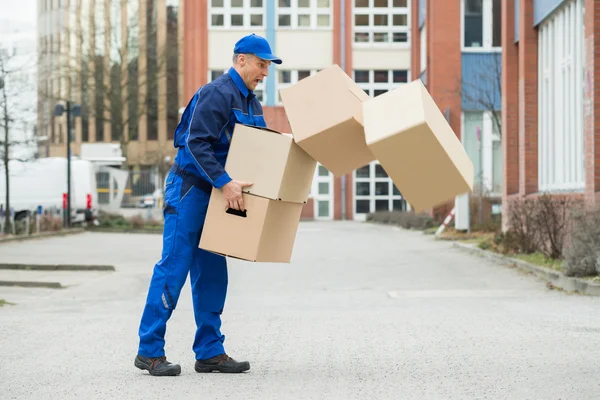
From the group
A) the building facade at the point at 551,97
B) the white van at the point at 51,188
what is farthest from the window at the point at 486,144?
the building facade at the point at 551,97

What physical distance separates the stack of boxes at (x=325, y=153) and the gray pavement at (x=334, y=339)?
0.89 meters

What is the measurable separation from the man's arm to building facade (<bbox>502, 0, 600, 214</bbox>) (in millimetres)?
11017

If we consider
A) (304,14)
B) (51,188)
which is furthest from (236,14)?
(51,188)

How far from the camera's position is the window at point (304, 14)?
182ft

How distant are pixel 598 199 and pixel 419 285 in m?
3.34

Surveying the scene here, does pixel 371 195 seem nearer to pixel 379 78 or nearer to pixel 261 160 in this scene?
pixel 379 78

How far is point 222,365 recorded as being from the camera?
6.77 meters

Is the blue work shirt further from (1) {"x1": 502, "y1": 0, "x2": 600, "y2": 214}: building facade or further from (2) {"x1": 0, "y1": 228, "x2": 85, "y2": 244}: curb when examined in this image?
(2) {"x1": 0, "y1": 228, "x2": 85, "y2": 244}: curb

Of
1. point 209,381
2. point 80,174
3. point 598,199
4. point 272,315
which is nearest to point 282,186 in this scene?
point 209,381

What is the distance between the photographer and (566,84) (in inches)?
778

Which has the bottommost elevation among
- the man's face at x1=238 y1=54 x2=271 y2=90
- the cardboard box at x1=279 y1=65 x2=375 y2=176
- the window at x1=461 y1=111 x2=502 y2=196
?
the cardboard box at x1=279 y1=65 x2=375 y2=176

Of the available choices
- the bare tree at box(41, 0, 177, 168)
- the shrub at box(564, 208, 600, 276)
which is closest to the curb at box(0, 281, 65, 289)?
the shrub at box(564, 208, 600, 276)

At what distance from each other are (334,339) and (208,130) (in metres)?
2.66

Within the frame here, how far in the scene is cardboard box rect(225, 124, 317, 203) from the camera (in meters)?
6.55
